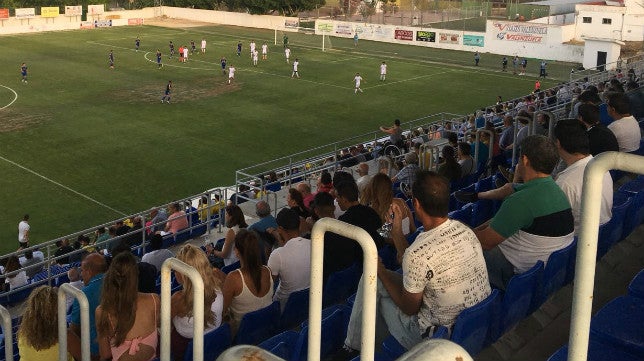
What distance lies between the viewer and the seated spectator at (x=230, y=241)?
9906 mm

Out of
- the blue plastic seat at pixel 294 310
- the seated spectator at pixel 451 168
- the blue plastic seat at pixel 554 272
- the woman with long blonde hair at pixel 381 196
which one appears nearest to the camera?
the blue plastic seat at pixel 554 272

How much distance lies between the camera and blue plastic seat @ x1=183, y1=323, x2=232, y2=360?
19.1ft

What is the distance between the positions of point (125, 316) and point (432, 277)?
2.14 metres

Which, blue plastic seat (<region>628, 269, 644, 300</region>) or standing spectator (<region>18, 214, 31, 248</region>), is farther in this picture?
standing spectator (<region>18, 214, 31, 248</region>)

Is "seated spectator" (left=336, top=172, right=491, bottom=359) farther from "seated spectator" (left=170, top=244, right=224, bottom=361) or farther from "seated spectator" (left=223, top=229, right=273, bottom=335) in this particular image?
"seated spectator" (left=223, top=229, right=273, bottom=335)

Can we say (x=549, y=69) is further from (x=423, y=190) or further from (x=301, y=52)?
(x=423, y=190)

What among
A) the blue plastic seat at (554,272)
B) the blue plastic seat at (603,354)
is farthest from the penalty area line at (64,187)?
the blue plastic seat at (603,354)

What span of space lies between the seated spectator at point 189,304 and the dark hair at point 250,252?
39 cm

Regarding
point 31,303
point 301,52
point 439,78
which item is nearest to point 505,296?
point 31,303

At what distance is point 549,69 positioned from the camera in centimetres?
4884

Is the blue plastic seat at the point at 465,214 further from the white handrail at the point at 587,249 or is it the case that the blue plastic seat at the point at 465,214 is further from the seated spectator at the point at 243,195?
the seated spectator at the point at 243,195

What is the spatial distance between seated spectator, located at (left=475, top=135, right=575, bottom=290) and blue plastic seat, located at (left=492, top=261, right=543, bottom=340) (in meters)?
0.20

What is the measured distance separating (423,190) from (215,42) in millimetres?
55585

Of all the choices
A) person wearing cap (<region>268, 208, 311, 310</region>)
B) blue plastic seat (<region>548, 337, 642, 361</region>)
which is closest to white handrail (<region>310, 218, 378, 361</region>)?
blue plastic seat (<region>548, 337, 642, 361</region>)
